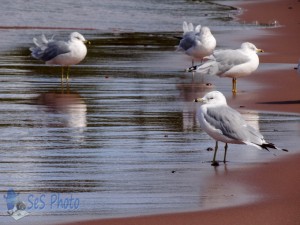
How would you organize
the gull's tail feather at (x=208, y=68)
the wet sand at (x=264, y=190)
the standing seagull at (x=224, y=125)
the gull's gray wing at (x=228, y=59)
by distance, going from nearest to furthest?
the wet sand at (x=264, y=190) → the standing seagull at (x=224, y=125) → the gull's tail feather at (x=208, y=68) → the gull's gray wing at (x=228, y=59)

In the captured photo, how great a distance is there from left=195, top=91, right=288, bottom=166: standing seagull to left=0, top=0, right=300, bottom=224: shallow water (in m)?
0.32

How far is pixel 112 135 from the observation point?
41.4 feet

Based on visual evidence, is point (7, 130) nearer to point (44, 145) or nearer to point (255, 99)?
point (44, 145)

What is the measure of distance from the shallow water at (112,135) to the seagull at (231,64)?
0.32 m

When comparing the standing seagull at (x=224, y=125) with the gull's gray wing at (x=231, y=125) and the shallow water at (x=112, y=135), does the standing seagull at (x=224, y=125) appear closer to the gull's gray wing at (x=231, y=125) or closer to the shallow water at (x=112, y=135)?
the gull's gray wing at (x=231, y=125)

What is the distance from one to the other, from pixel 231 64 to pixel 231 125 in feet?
22.2

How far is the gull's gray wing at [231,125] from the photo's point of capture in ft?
35.1

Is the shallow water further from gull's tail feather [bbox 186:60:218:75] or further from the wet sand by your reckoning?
gull's tail feather [bbox 186:60:218:75]

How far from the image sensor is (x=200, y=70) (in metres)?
17.4

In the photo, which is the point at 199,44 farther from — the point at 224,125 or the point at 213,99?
the point at 224,125

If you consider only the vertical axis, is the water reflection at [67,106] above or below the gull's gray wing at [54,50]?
below

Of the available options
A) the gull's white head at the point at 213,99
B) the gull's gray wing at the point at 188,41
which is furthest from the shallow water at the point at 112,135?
the gull's white head at the point at 213,99

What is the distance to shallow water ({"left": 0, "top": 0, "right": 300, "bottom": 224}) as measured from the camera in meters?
9.27

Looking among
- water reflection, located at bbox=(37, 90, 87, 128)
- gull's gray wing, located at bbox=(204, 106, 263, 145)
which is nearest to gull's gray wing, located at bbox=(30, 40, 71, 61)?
water reflection, located at bbox=(37, 90, 87, 128)
